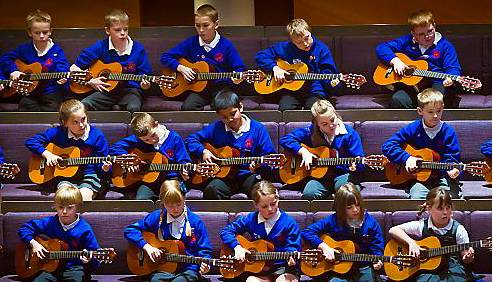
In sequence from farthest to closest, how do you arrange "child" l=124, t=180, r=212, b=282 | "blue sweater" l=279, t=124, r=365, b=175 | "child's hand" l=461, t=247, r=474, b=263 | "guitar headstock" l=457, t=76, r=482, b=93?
"guitar headstock" l=457, t=76, r=482, b=93 < "blue sweater" l=279, t=124, r=365, b=175 < "child" l=124, t=180, r=212, b=282 < "child's hand" l=461, t=247, r=474, b=263

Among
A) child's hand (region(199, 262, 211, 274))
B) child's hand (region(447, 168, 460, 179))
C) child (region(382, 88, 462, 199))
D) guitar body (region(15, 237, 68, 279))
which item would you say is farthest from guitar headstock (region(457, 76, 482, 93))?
guitar body (region(15, 237, 68, 279))

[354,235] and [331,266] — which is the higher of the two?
[354,235]

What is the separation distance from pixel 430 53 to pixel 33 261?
2462mm

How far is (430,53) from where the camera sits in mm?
6406

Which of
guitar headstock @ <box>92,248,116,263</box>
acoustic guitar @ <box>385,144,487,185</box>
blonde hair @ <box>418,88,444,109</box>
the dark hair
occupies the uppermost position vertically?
the dark hair

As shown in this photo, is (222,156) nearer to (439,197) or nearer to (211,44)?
(211,44)

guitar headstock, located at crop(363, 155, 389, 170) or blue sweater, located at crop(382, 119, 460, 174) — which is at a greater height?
blue sweater, located at crop(382, 119, 460, 174)

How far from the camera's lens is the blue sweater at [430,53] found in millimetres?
6340

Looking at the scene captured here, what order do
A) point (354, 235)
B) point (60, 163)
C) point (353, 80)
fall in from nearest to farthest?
point (354, 235) → point (60, 163) → point (353, 80)

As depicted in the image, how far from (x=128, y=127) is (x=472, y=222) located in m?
1.90

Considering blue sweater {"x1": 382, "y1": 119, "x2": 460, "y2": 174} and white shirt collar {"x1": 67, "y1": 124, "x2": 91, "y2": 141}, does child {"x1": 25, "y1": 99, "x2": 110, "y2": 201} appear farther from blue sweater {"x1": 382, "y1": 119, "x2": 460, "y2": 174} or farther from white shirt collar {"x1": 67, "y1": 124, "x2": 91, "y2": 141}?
blue sweater {"x1": 382, "y1": 119, "x2": 460, "y2": 174}

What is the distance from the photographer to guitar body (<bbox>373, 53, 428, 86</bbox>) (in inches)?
250

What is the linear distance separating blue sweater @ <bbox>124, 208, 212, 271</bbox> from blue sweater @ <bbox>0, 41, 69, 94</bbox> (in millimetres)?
1276

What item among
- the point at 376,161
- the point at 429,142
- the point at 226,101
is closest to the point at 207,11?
the point at 226,101
